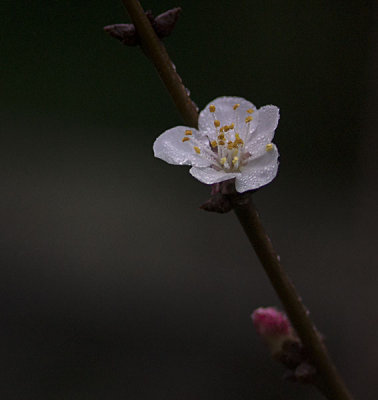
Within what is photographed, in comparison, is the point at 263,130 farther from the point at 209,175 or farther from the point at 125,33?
the point at 125,33

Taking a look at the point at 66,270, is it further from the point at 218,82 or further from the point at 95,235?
the point at 218,82

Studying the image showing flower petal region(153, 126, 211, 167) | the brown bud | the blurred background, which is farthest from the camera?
the blurred background

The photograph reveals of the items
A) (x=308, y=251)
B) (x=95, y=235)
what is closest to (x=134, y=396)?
(x=95, y=235)

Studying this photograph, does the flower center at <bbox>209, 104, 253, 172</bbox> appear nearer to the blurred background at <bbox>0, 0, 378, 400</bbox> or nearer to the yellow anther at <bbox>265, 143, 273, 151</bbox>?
the yellow anther at <bbox>265, 143, 273, 151</bbox>

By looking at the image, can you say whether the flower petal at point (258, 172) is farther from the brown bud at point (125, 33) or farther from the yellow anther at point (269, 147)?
the brown bud at point (125, 33)

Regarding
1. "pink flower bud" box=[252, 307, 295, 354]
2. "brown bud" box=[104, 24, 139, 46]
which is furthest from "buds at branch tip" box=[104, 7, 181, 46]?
"pink flower bud" box=[252, 307, 295, 354]

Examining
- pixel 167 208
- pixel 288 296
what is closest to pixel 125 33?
pixel 288 296

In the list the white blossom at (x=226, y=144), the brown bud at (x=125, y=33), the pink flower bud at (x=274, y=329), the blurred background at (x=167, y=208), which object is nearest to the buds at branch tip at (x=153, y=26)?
the brown bud at (x=125, y=33)
